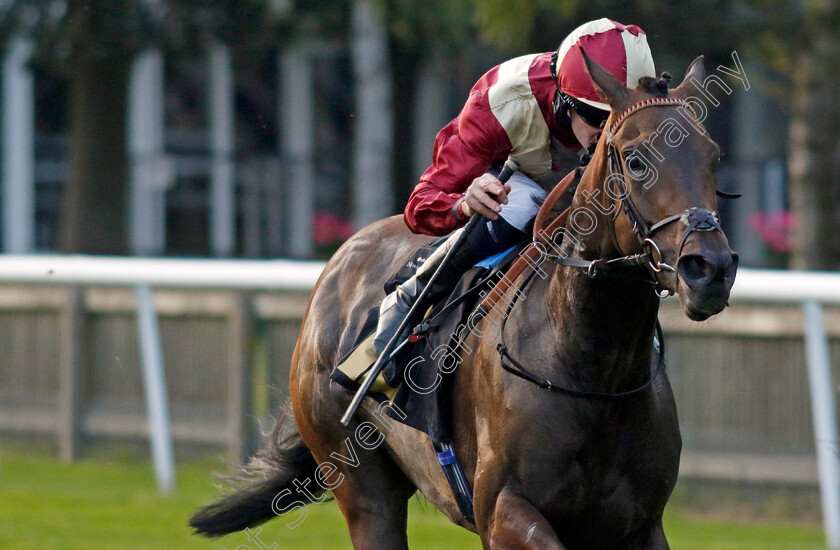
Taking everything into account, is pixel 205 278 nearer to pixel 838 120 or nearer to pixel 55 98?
pixel 838 120

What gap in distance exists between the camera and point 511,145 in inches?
129

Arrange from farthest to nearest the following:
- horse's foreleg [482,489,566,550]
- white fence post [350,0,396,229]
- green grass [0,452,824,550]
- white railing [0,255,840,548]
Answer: white fence post [350,0,396,229], green grass [0,452,824,550], white railing [0,255,840,548], horse's foreleg [482,489,566,550]

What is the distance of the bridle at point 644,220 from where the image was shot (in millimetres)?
2391

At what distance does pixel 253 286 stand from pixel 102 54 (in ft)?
13.0

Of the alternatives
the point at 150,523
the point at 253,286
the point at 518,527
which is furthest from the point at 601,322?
the point at 253,286

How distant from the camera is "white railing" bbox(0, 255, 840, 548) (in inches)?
202

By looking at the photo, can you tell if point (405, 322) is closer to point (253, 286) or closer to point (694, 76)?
point (694, 76)

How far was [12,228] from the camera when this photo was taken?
42.1ft

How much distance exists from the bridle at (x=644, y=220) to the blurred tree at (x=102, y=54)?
7546mm

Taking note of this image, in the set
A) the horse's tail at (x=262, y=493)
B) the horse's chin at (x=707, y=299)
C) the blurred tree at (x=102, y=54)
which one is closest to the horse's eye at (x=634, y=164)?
the horse's chin at (x=707, y=299)

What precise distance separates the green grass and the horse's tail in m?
0.88

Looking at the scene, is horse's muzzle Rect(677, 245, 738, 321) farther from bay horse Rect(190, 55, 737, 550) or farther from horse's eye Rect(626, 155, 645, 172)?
horse's eye Rect(626, 155, 645, 172)

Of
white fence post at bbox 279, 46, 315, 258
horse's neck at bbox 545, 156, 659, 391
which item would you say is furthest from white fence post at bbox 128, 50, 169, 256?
horse's neck at bbox 545, 156, 659, 391

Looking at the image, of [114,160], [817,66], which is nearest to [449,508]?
[817,66]
